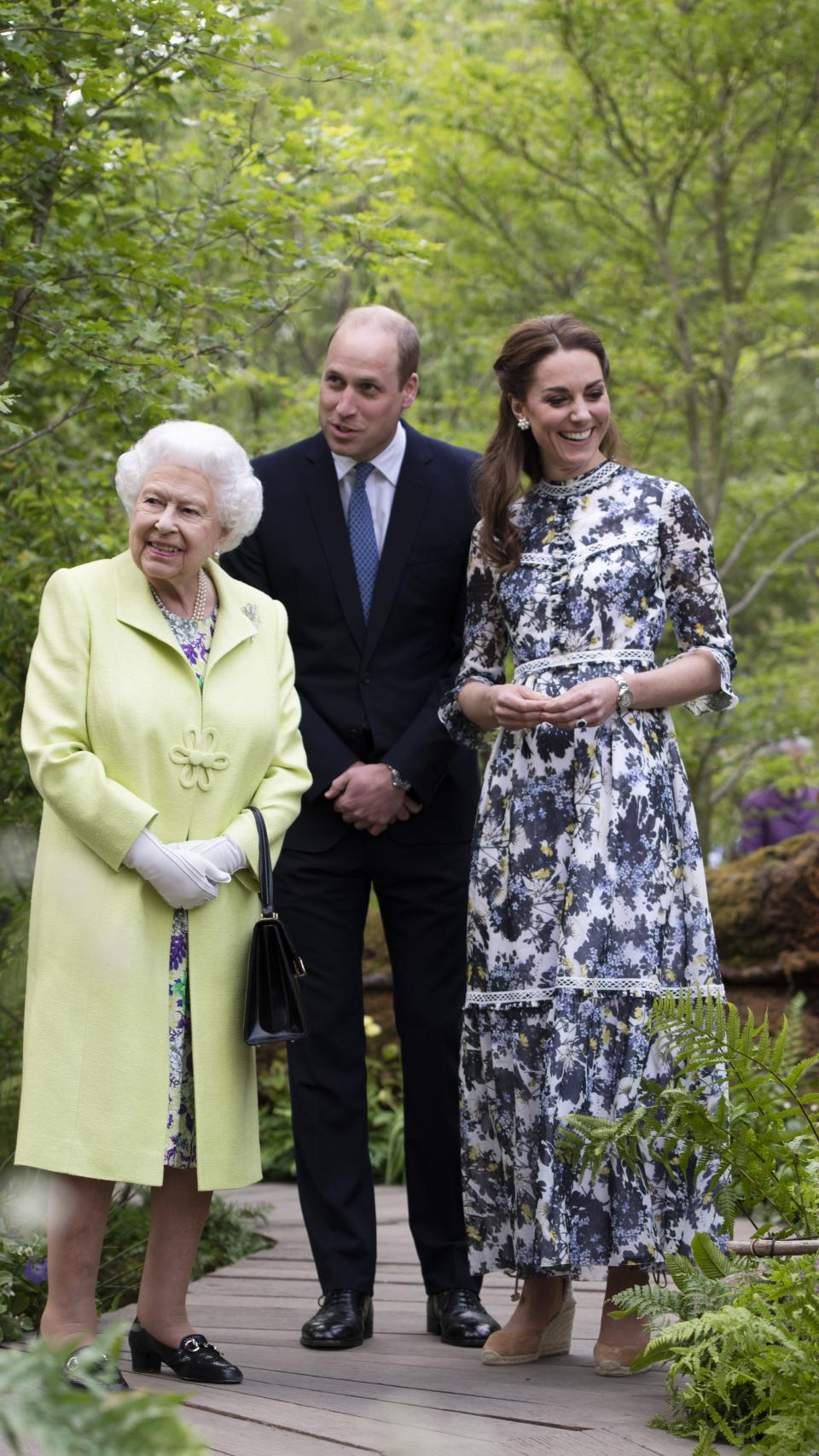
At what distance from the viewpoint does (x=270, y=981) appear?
3.10 m

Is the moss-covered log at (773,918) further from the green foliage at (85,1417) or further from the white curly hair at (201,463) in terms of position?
the green foliage at (85,1417)

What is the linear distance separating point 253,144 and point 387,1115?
3.69 m

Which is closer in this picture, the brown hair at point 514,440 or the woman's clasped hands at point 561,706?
the woman's clasped hands at point 561,706

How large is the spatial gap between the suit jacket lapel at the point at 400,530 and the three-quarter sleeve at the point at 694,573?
0.74 m

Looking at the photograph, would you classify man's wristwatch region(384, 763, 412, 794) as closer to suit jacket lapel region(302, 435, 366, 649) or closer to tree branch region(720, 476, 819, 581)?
suit jacket lapel region(302, 435, 366, 649)

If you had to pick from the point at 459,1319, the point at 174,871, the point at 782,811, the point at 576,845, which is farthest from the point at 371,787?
the point at 782,811

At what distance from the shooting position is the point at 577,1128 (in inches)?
121

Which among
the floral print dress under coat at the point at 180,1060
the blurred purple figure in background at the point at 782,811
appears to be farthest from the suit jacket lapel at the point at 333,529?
the blurred purple figure in background at the point at 782,811

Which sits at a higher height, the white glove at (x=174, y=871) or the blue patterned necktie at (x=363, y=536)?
the blue patterned necktie at (x=363, y=536)

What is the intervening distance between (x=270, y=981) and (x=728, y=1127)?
90cm

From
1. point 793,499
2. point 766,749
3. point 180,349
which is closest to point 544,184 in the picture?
point 793,499

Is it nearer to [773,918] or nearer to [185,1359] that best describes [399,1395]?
[185,1359]

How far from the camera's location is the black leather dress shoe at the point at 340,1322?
355 cm

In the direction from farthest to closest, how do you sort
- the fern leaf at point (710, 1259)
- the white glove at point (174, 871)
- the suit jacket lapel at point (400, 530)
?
the suit jacket lapel at point (400, 530) < the white glove at point (174, 871) < the fern leaf at point (710, 1259)
